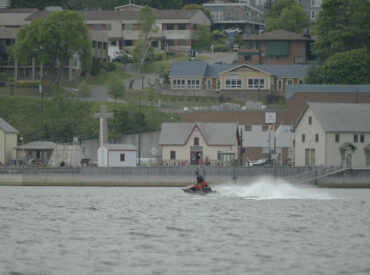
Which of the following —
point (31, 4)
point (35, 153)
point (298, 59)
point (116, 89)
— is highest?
point (31, 4)

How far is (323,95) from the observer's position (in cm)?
11788

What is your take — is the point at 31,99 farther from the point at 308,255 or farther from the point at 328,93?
the point at 308,255

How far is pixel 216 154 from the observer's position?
4151 inches

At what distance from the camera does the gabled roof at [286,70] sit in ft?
468

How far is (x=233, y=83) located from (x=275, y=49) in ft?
63.3

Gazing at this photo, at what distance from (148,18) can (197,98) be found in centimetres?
3232

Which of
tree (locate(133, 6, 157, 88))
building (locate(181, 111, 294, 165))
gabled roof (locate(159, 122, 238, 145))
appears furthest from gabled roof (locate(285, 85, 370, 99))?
tree (locate(133, 6, 157, 88))

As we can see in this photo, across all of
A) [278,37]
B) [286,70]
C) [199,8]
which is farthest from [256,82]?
[199,8]

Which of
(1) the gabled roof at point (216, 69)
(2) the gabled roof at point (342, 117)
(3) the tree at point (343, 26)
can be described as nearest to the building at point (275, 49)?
(1) the gabled roof at point (216, 69)

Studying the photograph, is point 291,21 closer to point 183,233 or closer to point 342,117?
point 342,117

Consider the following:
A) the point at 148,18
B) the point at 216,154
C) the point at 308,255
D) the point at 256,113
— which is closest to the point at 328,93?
the point at 256,113

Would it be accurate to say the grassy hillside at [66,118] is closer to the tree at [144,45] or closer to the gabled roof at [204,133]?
the gabled roof at [204,133]

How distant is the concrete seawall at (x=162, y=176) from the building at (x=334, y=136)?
538 cm

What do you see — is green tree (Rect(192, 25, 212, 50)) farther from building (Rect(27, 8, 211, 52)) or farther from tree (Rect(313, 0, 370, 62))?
tree (Rect(313, 0, 370, 62))
